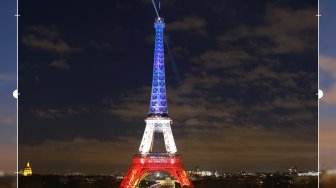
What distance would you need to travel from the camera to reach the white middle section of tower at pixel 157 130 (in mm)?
11078

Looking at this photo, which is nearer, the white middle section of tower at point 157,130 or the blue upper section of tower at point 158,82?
the blue upper section of tower at point 158,82

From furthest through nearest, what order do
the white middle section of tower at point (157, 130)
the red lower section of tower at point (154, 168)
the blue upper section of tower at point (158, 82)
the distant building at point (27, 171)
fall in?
the red lower section of tower at point (154, 168) → the white middle section of tower at point (157, 130) → the blue upper section of tower at point (158, 82) → the distant building at point (27, 171)

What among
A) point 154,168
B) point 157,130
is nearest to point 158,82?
point 157,130

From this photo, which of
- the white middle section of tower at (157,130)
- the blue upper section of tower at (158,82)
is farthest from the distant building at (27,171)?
the white middle section of tower at (157,130)

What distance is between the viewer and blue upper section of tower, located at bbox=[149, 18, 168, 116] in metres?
9.83

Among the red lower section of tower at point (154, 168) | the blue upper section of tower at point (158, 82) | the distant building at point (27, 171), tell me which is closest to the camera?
the distant building at point (27, 171)

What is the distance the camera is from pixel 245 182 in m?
11.7

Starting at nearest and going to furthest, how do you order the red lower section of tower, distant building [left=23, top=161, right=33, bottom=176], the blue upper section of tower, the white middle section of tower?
1. distant building [left=23, top=161, right=33, bottom=176]
2. the blue upper section of tower
3. the white middle section of tower
4. the red lower section of tower

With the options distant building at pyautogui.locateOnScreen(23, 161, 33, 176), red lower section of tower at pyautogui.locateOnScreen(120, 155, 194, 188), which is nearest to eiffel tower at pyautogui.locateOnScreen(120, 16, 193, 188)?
red lower section of tower at pyautogui.locateOnScreen(120, 155, 194, 188)

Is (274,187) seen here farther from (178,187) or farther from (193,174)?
(178,187)

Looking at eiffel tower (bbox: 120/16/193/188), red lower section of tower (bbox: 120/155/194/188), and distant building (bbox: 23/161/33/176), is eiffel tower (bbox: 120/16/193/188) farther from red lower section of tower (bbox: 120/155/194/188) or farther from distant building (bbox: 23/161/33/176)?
distant building (bbox: 23/161/33/176)

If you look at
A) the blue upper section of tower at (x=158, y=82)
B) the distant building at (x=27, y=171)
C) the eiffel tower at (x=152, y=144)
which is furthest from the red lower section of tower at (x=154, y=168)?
the distant building at (x=27, y=171)

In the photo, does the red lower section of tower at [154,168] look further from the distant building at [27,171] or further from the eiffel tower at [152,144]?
the distant building at [27,171]

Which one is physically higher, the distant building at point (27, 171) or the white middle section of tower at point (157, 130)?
the white middle section of tower at point (157, 130)
